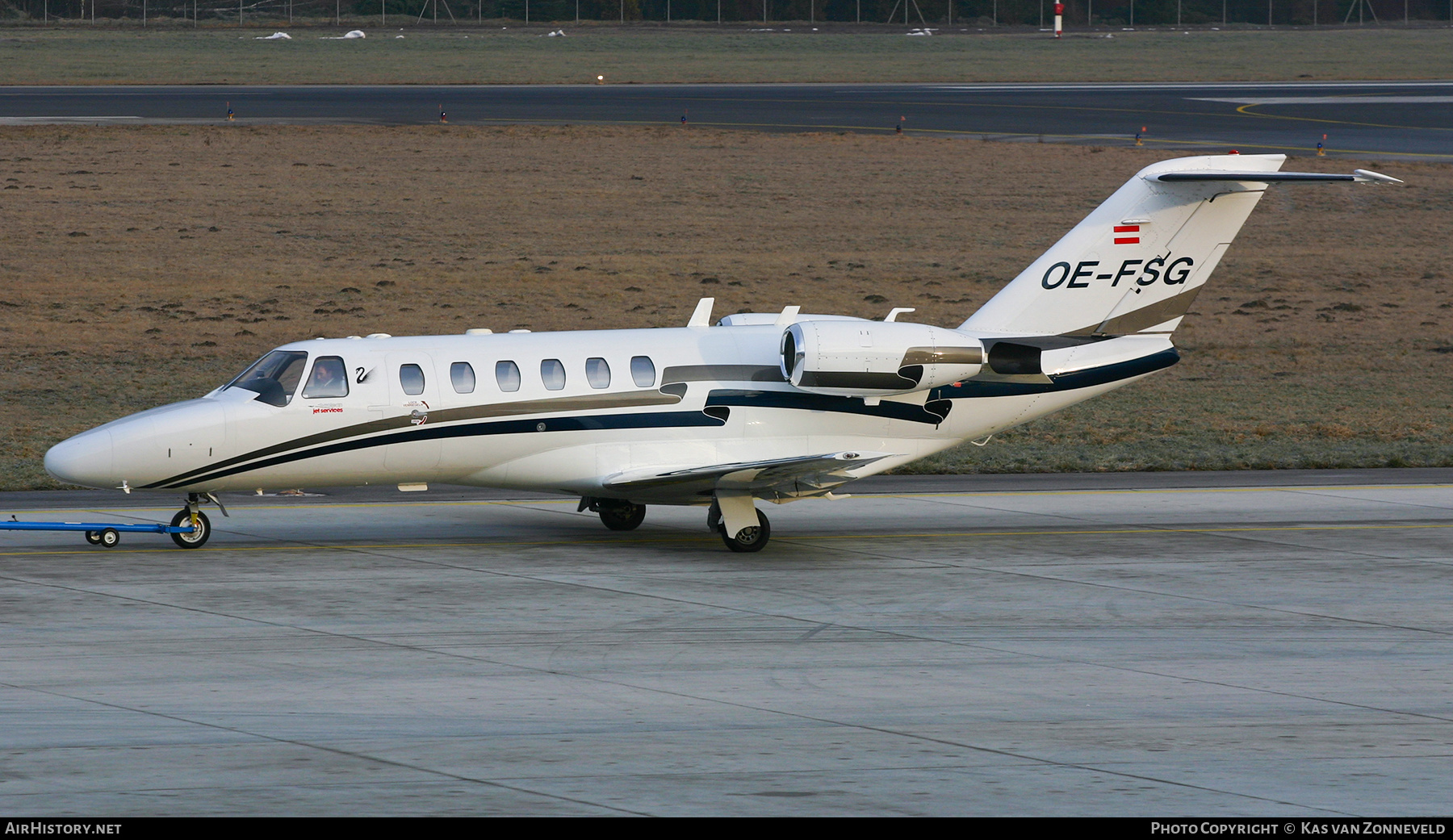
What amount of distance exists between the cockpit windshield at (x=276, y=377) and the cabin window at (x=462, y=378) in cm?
170

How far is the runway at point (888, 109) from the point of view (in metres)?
61.0

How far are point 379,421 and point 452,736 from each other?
754 cm

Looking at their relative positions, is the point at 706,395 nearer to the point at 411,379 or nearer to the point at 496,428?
the point at 496,428

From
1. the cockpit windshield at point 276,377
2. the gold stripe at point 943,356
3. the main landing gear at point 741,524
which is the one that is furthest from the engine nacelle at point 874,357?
the cockpit windshield at point 276,377

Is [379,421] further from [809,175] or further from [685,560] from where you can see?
[809,175]

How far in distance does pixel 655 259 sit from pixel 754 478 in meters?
25.9

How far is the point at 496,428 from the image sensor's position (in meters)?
20.3

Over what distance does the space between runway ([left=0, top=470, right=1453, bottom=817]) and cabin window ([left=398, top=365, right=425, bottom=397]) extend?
1995mm

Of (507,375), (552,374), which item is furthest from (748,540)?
(507,375)

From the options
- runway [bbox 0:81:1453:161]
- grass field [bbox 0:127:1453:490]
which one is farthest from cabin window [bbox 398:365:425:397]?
runway [bbox 0:81:1453:161]

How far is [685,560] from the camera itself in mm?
20281

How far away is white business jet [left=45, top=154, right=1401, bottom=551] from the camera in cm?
1986

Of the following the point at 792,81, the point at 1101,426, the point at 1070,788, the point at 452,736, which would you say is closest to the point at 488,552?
the point at 452,736

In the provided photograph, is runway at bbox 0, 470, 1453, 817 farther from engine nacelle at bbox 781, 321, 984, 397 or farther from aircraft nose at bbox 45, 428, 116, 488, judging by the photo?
engine nacelle at bbox 781, 321, 984, 397
